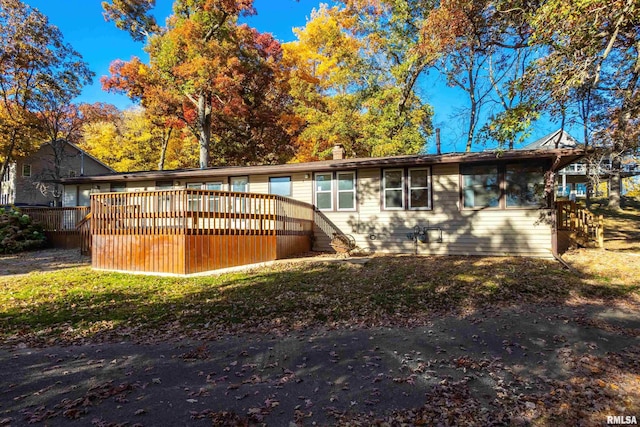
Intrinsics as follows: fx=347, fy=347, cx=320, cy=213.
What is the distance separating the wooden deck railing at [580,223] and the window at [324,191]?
750 cm

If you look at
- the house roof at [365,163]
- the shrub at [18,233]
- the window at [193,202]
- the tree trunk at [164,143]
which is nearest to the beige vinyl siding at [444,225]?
the house roof at [365,163]

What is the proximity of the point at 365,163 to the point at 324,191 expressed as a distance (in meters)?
1.91

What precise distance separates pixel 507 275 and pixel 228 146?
21.3 m

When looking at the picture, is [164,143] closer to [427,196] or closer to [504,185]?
[427,196]

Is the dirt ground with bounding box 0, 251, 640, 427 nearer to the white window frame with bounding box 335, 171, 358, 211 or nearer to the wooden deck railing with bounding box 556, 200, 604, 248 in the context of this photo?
the wooden deck railing with bounding box 556, 200, 604, 248

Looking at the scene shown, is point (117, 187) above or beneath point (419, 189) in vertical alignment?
above

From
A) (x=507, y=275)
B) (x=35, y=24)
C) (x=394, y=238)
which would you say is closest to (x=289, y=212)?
(x=394, y=238)

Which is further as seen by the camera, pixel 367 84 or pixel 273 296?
pixel 367 84

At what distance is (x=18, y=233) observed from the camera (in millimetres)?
13219

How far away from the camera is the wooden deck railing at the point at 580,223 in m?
11.3

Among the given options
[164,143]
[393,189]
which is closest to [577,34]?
[393,189]

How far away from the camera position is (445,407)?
9.68 ft

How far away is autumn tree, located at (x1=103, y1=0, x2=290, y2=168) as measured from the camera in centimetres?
2034

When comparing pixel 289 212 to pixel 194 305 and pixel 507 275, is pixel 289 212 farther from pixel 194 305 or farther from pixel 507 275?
pixel 507 275
